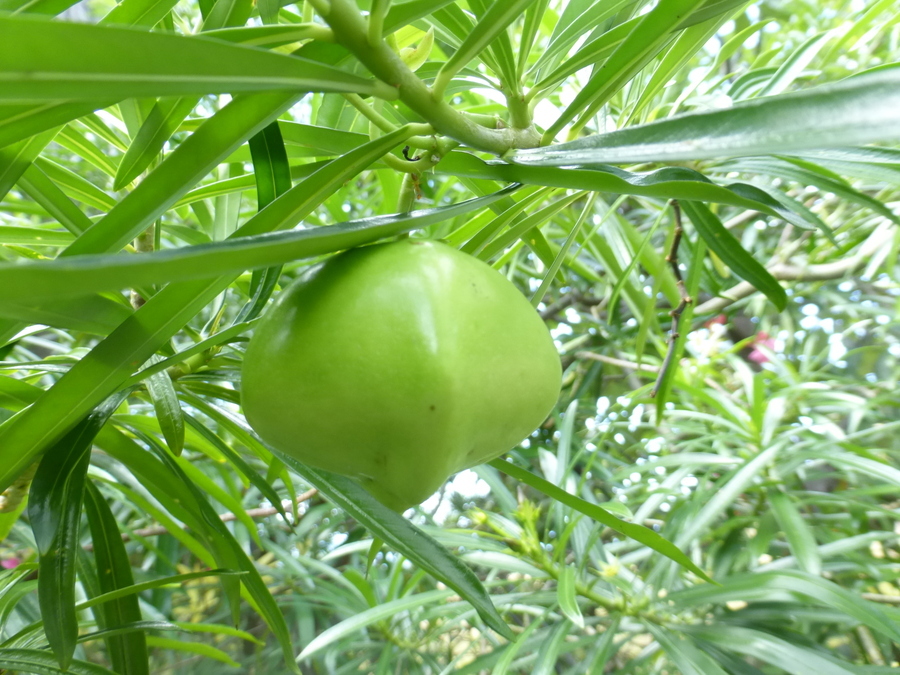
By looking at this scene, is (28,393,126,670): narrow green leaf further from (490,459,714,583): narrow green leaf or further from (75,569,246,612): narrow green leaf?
(490,459,714,583): narrow green leaf

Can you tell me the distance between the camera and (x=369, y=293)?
31cm

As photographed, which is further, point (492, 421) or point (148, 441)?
point (148, 441)

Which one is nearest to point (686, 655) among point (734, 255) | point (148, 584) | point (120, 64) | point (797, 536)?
point (797, 536)

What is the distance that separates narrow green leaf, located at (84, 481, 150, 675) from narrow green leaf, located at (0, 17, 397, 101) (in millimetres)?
492

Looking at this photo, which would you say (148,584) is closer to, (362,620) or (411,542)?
(411,542)

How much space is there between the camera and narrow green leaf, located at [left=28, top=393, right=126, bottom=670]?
16.8 inches

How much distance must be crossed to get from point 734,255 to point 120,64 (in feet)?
1.95

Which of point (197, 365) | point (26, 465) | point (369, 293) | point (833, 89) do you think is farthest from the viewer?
point (197, 365)

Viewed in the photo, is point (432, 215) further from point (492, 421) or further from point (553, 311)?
point (553, 311)

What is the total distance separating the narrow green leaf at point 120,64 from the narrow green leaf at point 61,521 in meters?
0.29

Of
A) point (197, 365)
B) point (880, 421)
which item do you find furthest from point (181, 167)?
point (880, 421)

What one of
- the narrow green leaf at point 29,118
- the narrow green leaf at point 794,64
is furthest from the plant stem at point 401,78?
the narrow green leaf at point 794,64

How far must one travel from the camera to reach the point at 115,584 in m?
0.62

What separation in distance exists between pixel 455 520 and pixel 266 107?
5.76 ft
